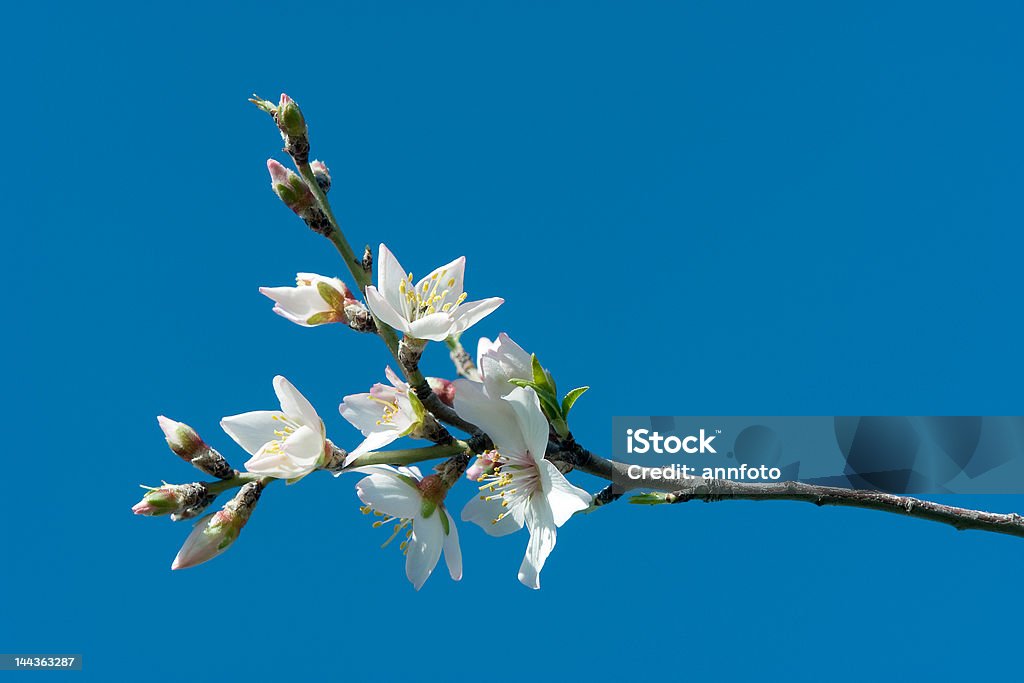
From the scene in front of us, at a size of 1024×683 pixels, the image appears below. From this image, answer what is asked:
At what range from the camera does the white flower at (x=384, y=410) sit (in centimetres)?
111

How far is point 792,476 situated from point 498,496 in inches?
18.9

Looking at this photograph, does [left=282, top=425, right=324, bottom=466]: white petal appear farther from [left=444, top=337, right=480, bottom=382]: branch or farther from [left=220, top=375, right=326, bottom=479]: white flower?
[left=444, top=337, right=480, bottom=382]: branch

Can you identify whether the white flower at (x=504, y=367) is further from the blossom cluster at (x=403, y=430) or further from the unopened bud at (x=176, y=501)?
the unopened bud at (x=176, y=501)

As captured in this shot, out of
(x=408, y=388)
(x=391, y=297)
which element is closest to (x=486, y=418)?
(x=408, y=388)

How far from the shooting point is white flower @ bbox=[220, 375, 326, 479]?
1062mm

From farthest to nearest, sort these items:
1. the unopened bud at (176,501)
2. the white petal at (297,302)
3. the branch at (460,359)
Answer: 1. the branch at (460,359)
2. the white petal at (297,302)
3. the unopened bud at (176,501)

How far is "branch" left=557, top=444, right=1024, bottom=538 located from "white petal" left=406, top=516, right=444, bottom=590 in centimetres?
22

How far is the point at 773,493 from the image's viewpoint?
1.12 meters

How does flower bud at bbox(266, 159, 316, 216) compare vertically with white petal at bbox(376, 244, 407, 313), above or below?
above

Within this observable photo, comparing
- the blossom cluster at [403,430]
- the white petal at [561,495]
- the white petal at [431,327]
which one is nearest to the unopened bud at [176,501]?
the blossom cluster at [403,430]

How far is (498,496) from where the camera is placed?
47.0 inches

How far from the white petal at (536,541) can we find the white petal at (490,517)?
0.02 meters

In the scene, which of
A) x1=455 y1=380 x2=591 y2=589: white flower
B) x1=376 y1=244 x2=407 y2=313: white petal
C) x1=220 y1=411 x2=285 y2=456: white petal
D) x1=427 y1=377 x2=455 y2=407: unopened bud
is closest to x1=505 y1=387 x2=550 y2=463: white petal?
x1=455 y1=380 x2=591 y2=589: white flower

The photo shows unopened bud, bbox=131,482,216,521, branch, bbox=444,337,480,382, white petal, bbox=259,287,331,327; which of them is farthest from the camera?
branch, bbox=444,337,480,382
